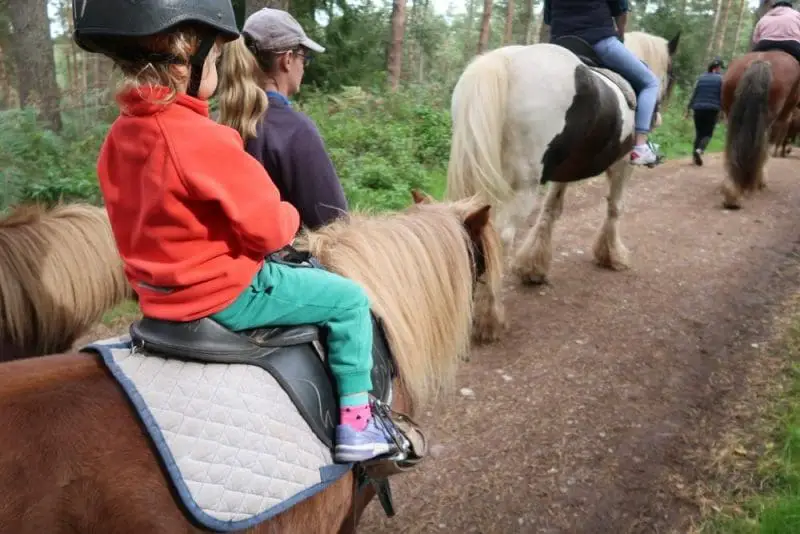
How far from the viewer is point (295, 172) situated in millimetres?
2658

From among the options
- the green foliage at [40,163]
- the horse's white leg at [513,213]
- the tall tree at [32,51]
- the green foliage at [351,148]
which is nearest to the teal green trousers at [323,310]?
the green foliage at [351,148]

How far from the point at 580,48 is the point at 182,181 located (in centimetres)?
470

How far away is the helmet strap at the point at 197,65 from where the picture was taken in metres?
1.48

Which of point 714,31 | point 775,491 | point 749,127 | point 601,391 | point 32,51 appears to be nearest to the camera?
point 775,491

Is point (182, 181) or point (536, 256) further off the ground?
point (182, 181)

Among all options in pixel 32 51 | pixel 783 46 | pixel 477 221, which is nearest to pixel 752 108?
pixel 783 46

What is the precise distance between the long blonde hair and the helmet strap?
0.89m

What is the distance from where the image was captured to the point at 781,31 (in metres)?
7.97

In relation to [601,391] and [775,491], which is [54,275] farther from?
[775,491]

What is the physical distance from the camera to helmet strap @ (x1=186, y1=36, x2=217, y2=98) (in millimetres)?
1480

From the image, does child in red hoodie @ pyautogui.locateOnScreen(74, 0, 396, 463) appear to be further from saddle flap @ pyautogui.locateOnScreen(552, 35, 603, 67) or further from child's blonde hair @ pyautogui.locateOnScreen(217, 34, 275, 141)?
saddle flap @ pyautogui.locateOnScreen(552, 35, 603, 67)

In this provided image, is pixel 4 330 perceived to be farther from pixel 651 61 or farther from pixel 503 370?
pixel 651 61

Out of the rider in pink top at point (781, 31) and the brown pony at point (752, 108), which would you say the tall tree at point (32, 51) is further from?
the rider in pink top at point (781, 31)

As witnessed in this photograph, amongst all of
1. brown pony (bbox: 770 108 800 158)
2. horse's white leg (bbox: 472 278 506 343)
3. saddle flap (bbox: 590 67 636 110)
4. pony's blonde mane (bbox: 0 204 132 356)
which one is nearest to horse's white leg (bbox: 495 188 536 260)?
horse's white leg (bbox: 472 278 506 343)
